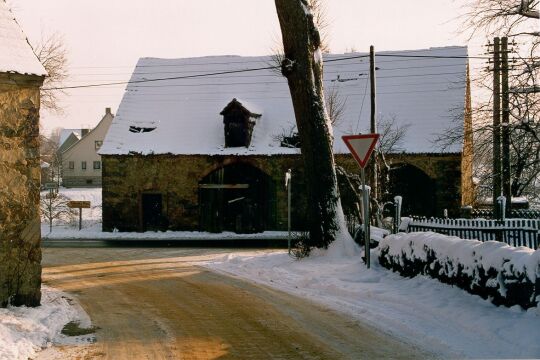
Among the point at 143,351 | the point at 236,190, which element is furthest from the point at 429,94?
the point at 143,351

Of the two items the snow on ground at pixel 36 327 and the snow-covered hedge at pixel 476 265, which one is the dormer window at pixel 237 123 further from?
the snow on ground at pixel 36 327

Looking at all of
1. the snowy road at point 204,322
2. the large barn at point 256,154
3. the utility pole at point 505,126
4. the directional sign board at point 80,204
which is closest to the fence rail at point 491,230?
the utility pole at point 505,126

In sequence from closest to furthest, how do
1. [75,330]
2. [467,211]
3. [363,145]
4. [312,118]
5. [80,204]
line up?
1. [75,330]
2. [363,145]
3. [312,118]
4. [467,211]
5. [80,204]

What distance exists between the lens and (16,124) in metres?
9.24

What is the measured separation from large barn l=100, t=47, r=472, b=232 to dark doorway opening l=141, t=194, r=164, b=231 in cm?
5

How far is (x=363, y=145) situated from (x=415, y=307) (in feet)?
12.8

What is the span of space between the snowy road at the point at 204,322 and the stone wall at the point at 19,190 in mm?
1197

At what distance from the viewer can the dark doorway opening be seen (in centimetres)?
3012

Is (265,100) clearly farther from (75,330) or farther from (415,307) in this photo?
(75,330)

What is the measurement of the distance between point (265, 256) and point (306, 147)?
3299 mm

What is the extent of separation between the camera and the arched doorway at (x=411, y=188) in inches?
1112

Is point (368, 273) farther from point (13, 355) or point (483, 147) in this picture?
point (483, 147)

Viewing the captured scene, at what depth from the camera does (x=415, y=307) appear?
9180 mm

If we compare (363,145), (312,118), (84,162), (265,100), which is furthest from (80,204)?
(84,162)
